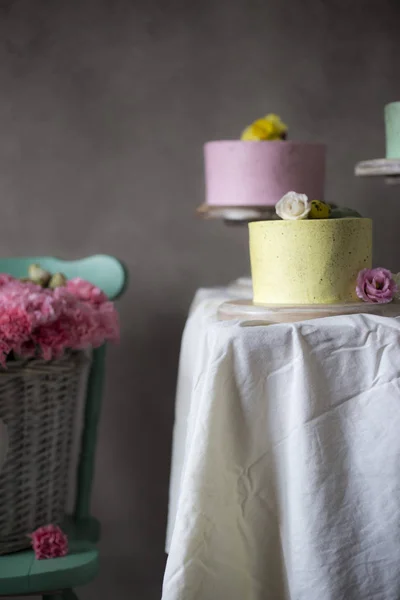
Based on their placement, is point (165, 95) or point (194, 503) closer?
point (194, 503)

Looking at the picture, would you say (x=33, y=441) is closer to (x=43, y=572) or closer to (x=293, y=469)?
(x=43, y=572)

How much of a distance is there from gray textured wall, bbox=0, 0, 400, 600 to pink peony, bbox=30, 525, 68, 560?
1.93 feet

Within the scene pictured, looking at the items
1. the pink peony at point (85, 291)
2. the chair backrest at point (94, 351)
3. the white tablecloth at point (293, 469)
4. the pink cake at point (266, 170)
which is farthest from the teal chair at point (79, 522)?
the white tablecloth at point (293, 469)

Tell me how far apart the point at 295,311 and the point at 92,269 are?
0.69 meters

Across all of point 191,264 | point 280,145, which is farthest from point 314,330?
point 191,264

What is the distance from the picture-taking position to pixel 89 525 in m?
1.35

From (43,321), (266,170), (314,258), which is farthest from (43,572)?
(266,170)

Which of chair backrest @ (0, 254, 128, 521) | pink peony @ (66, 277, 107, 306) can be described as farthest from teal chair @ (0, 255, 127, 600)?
pink peony @ (66, 277, 107, 306)

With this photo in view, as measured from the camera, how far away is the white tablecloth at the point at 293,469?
30.2 inches

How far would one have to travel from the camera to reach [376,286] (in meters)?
0.91

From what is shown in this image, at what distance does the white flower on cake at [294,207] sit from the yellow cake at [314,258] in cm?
1

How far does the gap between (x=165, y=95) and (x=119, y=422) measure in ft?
2.33

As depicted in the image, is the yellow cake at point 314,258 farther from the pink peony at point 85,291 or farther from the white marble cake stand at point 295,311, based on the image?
the pink peony at point 85,291

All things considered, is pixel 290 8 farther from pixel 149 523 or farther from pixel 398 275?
pixel 149 523
